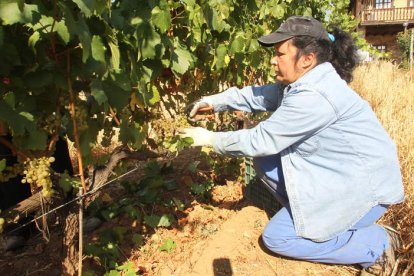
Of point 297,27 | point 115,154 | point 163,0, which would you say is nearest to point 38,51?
point 163,0

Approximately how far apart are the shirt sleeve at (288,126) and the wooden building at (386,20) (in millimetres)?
20062

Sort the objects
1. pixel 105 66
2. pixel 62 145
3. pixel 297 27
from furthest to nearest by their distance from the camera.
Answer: pixel 62 145 → pixel 297 27 → pixel 105 66

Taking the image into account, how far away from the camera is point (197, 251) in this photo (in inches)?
106

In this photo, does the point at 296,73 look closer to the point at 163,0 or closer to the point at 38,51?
the point at 163,0

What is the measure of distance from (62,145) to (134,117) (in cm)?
104

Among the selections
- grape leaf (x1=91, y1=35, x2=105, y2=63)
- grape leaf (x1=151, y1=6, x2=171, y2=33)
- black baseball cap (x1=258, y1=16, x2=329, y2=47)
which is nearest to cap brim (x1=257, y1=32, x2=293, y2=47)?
black baseball cap (x1=258, y1=16, x2=329, y2=47)

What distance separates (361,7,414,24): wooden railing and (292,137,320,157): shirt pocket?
2040cm

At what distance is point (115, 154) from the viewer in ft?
7.47

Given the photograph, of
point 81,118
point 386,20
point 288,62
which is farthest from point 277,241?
point 386,20

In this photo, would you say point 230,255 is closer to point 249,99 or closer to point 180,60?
point 249,99

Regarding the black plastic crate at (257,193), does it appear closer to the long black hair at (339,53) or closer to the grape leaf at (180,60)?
the long black hair at (339,53)

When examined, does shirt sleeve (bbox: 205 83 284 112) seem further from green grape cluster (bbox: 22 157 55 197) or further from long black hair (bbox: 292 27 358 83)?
green grape cluster (bbox: 22 157 55 197)

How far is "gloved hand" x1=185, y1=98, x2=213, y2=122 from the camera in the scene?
2.71 meters

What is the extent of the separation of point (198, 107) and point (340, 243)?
115cm
